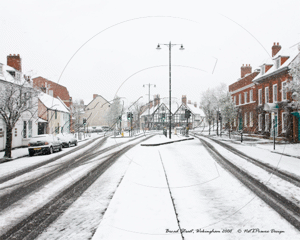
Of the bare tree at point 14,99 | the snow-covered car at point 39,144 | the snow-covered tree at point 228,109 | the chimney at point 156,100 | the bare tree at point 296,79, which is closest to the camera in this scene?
the snow-covered tree at point 228,109

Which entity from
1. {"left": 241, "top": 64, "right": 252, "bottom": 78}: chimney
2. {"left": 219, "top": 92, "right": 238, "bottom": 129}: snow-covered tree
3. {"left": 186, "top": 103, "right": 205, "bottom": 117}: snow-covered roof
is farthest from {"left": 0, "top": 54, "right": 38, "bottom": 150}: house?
Result: {"left": 241, "top": 64, "right": 252, "bottom": 78}: chimney

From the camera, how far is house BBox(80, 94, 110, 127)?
19.5 feet

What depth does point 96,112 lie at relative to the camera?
21.9ft

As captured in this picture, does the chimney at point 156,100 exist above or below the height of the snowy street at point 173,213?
above

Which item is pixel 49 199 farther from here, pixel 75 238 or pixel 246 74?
pixel 246 74

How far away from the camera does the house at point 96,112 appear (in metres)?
5.94

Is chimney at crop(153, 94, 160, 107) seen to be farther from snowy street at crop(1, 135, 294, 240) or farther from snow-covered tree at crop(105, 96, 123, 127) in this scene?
snowy street at crop(1, 135, 294, 240)

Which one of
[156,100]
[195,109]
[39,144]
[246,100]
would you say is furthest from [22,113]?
[246,100]

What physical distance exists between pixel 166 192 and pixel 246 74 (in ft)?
11.0

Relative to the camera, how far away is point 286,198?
20.5 ft

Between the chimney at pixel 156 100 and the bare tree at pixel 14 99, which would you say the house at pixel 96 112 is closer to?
the chimney at pixel 156 100

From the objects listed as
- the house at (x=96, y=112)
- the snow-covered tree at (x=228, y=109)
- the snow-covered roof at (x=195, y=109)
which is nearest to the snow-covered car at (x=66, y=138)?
the house at (x=96, y=112)

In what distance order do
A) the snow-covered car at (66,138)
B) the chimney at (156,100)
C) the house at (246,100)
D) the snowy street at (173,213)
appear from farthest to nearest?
the snow-covered car at (66,138) < the chimney at (156,100) < the house at (246,100) < the snowy street at (173,213)

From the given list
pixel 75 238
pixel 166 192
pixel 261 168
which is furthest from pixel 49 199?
pixel 261 168
